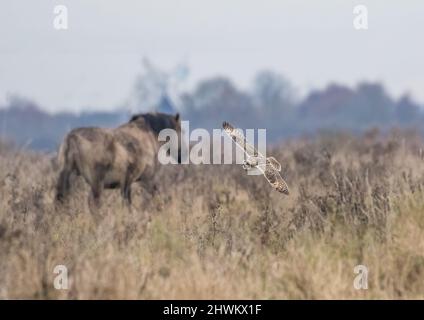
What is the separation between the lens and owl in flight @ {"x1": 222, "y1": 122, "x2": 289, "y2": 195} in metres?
8.28

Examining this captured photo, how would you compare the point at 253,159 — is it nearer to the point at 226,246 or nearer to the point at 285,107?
the point at 226,246

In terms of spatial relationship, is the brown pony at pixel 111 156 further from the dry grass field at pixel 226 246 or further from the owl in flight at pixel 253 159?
the owl in flight at pixel 253 159

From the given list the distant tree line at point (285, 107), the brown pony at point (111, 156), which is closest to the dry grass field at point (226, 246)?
the brown pony at point (111, 156)

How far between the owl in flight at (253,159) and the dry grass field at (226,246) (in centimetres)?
30

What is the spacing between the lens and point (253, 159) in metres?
8.31

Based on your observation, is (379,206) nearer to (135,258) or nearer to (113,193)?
(135,258)

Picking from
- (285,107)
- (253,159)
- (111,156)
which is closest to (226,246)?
(253,159)

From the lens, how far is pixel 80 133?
10.9 m

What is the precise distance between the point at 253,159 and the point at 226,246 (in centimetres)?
108

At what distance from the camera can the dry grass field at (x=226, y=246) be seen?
6.23 m

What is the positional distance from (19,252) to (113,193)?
201 inches

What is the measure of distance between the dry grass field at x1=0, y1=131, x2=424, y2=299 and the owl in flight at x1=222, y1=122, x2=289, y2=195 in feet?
0.98

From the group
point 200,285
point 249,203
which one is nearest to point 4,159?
point 249,203
